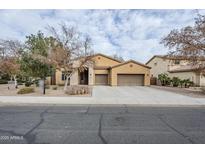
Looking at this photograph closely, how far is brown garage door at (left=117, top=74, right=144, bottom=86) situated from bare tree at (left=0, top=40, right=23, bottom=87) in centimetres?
1650

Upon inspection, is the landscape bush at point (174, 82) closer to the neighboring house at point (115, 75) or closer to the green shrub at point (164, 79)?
the green shrub at point (164, 79)

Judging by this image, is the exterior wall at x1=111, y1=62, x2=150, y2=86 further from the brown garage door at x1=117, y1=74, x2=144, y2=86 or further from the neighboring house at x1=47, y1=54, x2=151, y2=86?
the brown garage door at x1=117, y1=74, x2=144, y2=86

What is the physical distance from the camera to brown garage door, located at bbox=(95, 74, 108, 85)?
119ft

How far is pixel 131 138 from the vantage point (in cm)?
578

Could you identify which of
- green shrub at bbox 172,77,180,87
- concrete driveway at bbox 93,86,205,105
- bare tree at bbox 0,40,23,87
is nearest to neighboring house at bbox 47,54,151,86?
green shrub at bbox 172,77,180,87

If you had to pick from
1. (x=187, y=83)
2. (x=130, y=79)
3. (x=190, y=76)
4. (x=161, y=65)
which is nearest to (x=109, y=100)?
(x=187, y=83)

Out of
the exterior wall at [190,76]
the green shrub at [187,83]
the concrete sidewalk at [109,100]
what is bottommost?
the concrete sidewalk at [109,100]

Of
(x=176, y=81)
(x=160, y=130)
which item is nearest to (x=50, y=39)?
(x=176, y=81)

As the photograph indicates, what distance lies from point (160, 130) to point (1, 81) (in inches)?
1636

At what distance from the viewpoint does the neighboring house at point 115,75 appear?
114 feet

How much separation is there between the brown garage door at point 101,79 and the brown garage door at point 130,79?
9.24 ft

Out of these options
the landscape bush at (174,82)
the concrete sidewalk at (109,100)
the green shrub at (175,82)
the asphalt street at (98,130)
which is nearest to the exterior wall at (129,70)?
the landscape bush at (174,82)

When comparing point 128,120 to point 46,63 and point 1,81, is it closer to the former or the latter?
point 46,63

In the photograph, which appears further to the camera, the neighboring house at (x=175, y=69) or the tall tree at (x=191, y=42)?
the neighboring house at (x=175, y=69)
